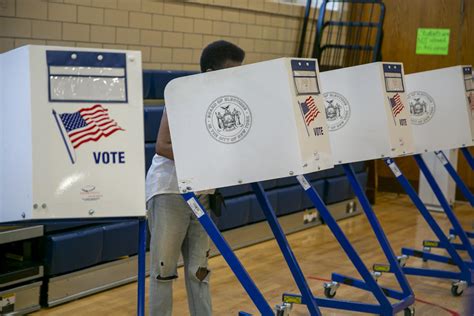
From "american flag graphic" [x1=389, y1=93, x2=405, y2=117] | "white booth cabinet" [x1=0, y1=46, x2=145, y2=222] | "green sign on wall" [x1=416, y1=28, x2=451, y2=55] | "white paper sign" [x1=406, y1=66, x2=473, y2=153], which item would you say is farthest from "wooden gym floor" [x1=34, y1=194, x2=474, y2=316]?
"green sign on wall" [x1=416, y1=28, x2=451, y2=55]

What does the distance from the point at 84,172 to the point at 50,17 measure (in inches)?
105

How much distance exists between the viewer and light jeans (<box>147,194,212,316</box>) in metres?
3.28

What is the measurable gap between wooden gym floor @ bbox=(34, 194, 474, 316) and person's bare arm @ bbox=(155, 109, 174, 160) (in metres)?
1.30

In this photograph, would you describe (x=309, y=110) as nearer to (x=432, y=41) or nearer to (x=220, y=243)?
(x=220, y=243)

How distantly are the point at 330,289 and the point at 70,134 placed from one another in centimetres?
264

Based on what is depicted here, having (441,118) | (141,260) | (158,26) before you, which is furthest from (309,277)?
(141,260)

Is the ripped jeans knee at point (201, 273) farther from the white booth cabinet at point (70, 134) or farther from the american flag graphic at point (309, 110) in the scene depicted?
the white booth cabinet at point (70, 134)

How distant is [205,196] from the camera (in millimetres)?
3406

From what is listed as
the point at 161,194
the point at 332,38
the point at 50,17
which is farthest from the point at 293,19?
the point at 161,194

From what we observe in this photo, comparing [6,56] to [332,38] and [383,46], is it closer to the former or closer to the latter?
[332,38]

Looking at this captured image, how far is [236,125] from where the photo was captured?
3.08 m

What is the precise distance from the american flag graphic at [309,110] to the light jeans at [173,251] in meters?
0.61

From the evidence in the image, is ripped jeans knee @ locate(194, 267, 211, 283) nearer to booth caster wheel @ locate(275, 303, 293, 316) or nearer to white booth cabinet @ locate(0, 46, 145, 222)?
booth caster wheel @ locate(275, 303, 293, 316)

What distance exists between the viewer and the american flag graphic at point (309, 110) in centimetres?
313
